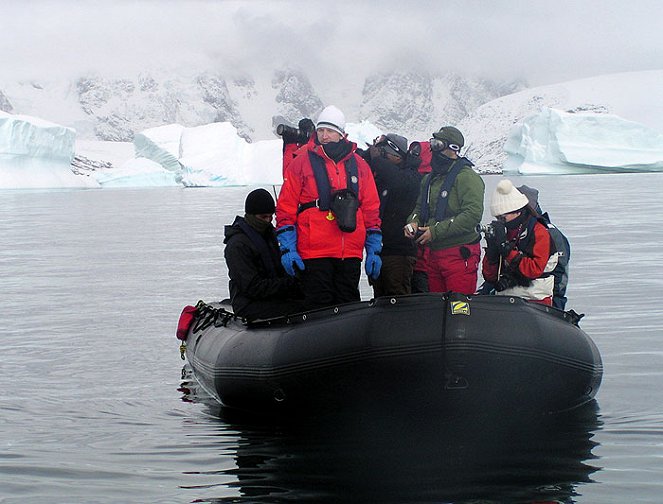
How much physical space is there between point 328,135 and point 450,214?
1.20 m

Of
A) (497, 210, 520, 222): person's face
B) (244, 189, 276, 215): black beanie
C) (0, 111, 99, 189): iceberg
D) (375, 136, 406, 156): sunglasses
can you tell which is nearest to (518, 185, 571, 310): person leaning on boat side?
(497, 210, 520, 222): person's face

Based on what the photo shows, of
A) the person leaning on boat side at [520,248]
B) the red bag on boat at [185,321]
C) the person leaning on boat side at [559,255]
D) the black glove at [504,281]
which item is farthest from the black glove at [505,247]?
the red bag on boat at [185,321]

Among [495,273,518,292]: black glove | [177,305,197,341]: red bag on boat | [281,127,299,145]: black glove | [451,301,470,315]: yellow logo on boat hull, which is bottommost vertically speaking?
[177,305,197,341]: red bag on boat

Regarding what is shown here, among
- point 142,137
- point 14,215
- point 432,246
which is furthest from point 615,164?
point 432,246

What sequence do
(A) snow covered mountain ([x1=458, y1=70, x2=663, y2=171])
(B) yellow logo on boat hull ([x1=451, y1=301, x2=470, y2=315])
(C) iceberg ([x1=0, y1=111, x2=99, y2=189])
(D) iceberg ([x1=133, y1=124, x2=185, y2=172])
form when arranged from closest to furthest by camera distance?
1. (B) yellow logo on boat hull ([x1=451, y1=301, x2=470, y2=315])
2. (C) iceberg ([x1=0, y1=111, x2=99, y2=189])
3. (D) iceberg ([x1=133, y1=124, x2=185, y2=172])
4. (A) snow covered mountain ([x1=458, y1=70, x2=663, y2=171])

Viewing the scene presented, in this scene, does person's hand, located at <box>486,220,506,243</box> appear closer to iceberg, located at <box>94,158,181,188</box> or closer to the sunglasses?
the sunglasses

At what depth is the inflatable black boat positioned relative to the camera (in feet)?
17.8

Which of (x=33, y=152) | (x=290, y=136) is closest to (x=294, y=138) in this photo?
(x=290, y=136)

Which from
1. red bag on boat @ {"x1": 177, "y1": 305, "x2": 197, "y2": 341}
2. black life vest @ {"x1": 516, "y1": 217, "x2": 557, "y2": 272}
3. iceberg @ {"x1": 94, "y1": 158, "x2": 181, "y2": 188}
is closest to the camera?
black life vest @ {"x1": 516, "y1": 217, "x2": 557, "y2": 272}

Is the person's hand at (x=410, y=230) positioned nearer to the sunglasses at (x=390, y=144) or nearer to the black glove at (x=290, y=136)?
the sunglasses at (x=390, y=144)

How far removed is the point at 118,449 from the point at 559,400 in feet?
8.11

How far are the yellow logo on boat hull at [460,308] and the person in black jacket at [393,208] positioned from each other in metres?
1.35

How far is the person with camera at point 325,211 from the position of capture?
5879mm

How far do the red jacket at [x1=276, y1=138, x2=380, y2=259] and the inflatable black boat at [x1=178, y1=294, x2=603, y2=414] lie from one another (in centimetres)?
39
